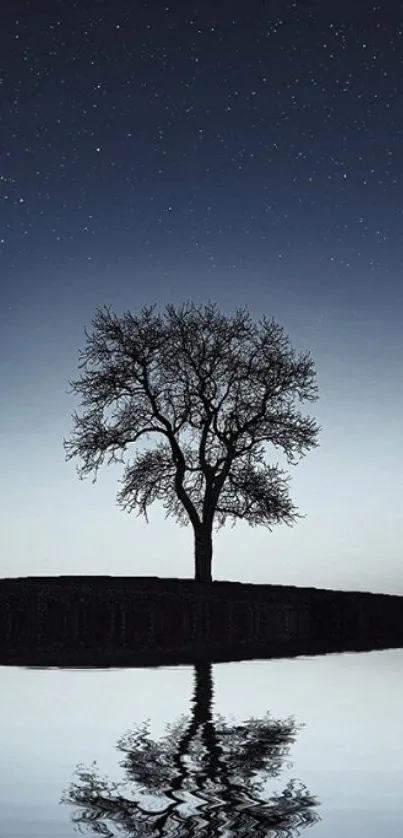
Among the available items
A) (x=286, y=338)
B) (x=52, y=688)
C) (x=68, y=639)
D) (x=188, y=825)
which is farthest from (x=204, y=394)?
(x=188, y=825)

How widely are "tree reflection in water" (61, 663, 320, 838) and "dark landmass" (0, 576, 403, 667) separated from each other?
12145 millimetres

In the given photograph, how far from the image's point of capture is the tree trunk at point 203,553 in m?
38.6

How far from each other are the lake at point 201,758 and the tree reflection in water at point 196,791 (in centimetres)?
1

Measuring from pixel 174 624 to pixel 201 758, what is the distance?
20714mm

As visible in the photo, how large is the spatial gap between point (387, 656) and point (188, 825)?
19286mm

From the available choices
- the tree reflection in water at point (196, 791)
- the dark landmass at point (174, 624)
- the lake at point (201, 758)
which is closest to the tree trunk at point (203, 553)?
the dark landmass at point (174, 624)

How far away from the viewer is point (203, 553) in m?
38.8

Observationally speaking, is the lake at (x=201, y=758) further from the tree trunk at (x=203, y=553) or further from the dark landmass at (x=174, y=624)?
the tree trunk at (x=203, y=553)

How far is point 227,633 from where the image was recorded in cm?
3153

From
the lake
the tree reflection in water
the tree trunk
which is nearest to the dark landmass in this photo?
the tree trunk

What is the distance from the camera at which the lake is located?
705 centimetres

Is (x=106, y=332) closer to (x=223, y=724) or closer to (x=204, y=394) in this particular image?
(x=204, y=394)

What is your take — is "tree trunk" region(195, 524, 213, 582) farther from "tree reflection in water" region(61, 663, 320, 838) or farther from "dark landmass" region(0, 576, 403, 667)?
"tree reflection in water" region(61, 663, 320, 838)

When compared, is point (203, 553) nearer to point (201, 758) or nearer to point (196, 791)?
point (201, 758)
